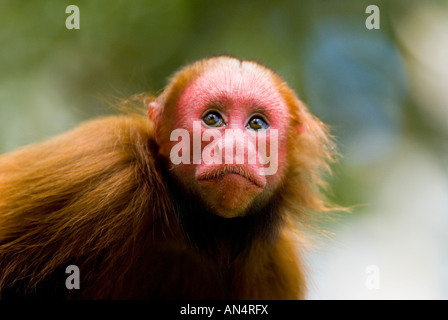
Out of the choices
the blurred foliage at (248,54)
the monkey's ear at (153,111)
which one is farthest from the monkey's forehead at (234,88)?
the blurred foliage at (248,54)

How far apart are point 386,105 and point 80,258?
498cm

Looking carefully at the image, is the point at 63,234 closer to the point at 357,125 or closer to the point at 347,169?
the point at 347,169

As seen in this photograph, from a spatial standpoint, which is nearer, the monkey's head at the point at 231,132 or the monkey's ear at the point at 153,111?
the monkey's head at the point at 231,132

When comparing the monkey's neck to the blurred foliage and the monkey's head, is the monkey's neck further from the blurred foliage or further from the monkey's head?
the blurred foliage

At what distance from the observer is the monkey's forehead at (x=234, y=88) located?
4.02 metres

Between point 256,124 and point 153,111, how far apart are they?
0.82 meters

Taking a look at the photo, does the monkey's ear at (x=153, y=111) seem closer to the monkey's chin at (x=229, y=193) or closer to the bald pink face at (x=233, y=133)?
the bald pink face at (x=233, y=133)

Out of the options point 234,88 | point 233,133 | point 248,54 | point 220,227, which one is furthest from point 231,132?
point 248,54

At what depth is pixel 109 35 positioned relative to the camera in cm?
711

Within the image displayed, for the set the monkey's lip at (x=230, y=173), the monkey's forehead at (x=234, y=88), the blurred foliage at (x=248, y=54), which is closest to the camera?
the monkey's lip at (x=230, y=173)

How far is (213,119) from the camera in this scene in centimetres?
400

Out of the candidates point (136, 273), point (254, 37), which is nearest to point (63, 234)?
point (136, 273)

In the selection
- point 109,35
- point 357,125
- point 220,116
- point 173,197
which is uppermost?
point 109,35

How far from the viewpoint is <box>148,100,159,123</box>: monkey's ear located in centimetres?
432
